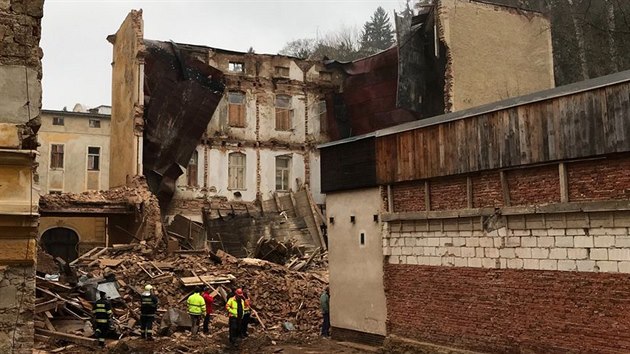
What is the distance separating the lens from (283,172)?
118 ft

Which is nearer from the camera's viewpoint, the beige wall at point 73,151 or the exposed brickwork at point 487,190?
the exposed brickwork at point 487,190

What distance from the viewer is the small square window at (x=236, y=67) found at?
34.5m

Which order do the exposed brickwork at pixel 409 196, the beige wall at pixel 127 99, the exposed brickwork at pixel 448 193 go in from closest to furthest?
the exposed brickwork at pixel 448 193 < the exposed brickwork at pixel 409 196 < the beige wall at pixel 127 99

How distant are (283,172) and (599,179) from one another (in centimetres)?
2594

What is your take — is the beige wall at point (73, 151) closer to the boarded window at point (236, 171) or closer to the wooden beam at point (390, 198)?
the boarded window at point (236, 171)

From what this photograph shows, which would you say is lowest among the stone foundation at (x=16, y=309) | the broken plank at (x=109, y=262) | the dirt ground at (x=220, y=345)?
the dirt ground at (x=220, y=345)

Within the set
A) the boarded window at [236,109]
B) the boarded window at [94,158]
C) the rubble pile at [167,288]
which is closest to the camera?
the rubble pile at [167,288]

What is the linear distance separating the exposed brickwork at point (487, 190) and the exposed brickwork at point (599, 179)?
1.76 metres

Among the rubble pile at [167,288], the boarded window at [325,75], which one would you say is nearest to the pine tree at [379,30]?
the boarded window at [325,75]

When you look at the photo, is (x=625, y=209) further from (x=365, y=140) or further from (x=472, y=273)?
(x=365, y=140)

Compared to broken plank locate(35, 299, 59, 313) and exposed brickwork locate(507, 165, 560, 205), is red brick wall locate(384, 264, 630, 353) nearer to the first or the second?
exposed brickwork locate(507, 165, 560, 205)

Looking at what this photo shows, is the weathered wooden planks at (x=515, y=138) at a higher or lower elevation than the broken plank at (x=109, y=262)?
higher

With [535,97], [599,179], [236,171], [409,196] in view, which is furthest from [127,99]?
[599,179]

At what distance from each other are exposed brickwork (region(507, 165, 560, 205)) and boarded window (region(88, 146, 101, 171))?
36.7 metres
